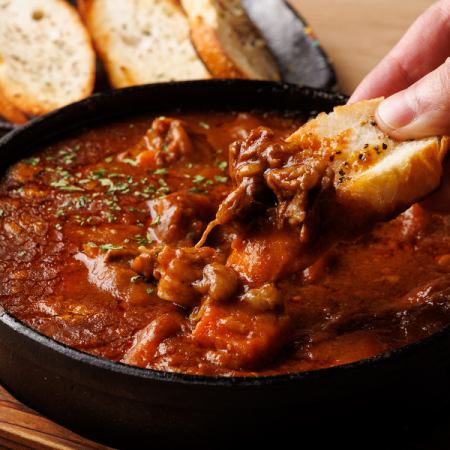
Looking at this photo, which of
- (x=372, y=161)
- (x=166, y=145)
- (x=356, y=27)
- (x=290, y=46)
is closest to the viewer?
(x=372, y=161)

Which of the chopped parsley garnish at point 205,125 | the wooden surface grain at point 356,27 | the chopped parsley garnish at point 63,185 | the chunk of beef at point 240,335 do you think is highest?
the chopped parsley garnish at point 63,185

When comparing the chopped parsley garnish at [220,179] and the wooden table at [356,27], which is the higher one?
the chopped parsley garnish at [220,179]

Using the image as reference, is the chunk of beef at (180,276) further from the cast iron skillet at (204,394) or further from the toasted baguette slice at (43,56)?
the toasted baguette slice at (43,56)

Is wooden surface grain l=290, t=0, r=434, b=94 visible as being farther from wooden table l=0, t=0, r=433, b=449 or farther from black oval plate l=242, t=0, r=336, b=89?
black oval plate l=242, t=0, r=336, b=89

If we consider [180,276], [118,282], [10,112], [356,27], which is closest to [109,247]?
[118,282]

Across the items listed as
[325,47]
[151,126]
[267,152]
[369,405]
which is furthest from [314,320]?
[325,47]

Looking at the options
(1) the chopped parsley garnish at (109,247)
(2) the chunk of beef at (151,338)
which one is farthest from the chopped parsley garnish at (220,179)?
(2) the chunk of beef at (151,338)

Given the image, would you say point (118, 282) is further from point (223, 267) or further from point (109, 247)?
point (223, 267)

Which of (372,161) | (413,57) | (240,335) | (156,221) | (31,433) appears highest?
(372,161)
